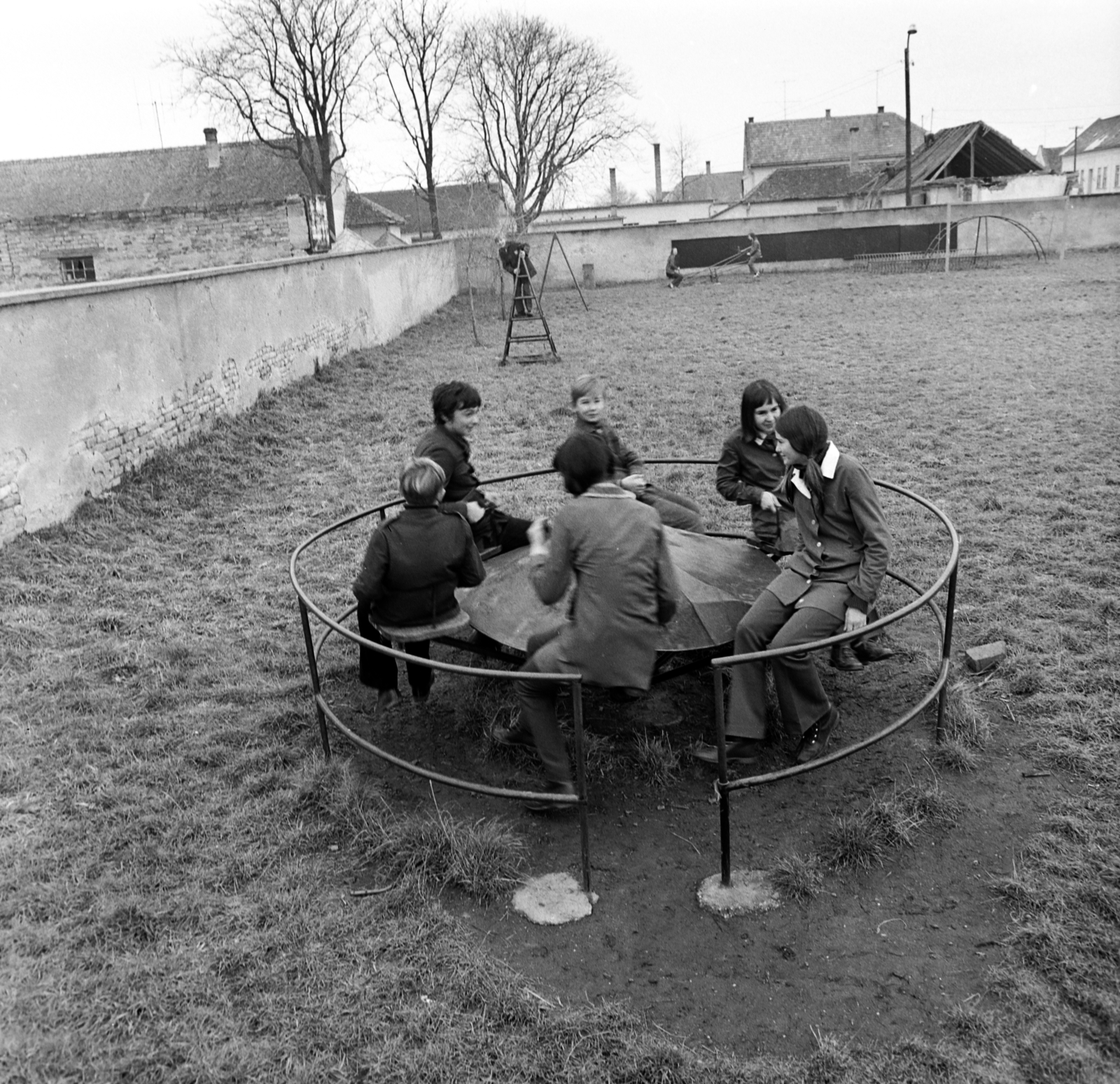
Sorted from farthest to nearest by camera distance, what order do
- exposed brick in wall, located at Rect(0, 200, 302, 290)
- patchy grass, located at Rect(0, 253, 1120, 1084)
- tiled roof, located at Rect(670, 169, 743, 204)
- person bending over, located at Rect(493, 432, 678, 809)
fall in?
tiled roof, located at Rect(670, 169, 743, 204)
exposed brick in wall, located at Rect(0, 200, 302, 290)
person bending over, located at Rect(493, 432, 678, 809)
patchy grass, located at Rect(0, 253, 1120, 1084)

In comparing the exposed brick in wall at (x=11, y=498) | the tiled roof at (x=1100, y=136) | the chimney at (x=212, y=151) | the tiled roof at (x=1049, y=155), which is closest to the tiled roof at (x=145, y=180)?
the chimney at (x=212, y=151)

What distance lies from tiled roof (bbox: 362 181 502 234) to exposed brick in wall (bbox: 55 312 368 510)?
32.0 m

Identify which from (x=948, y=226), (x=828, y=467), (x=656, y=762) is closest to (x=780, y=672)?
(x=656, y=762)

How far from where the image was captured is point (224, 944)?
317 cm

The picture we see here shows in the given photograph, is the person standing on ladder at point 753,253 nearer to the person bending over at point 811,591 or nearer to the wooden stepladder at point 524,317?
the wooden stepladder at point 524,317

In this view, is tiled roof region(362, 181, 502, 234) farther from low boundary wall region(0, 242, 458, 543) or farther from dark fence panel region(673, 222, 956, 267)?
low boundary wall region(0, 242, 458, 543)

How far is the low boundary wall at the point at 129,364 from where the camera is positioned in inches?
286

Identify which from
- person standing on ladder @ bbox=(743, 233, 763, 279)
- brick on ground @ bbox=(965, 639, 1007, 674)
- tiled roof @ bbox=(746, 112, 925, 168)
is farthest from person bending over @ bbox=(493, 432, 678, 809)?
tiled roof @ bbox=(746, 112, 925, 168)

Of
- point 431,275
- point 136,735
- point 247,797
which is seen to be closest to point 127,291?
point 136,735

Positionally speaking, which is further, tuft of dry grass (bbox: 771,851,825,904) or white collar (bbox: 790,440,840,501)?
white collar (bbox: 790,440,840,501)

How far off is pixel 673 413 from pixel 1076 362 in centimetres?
545

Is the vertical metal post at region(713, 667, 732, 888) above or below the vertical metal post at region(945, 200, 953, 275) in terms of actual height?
below

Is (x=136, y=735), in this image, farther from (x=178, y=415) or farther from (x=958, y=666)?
(x=178, y=415)

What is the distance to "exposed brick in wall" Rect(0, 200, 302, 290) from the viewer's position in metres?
26.1
